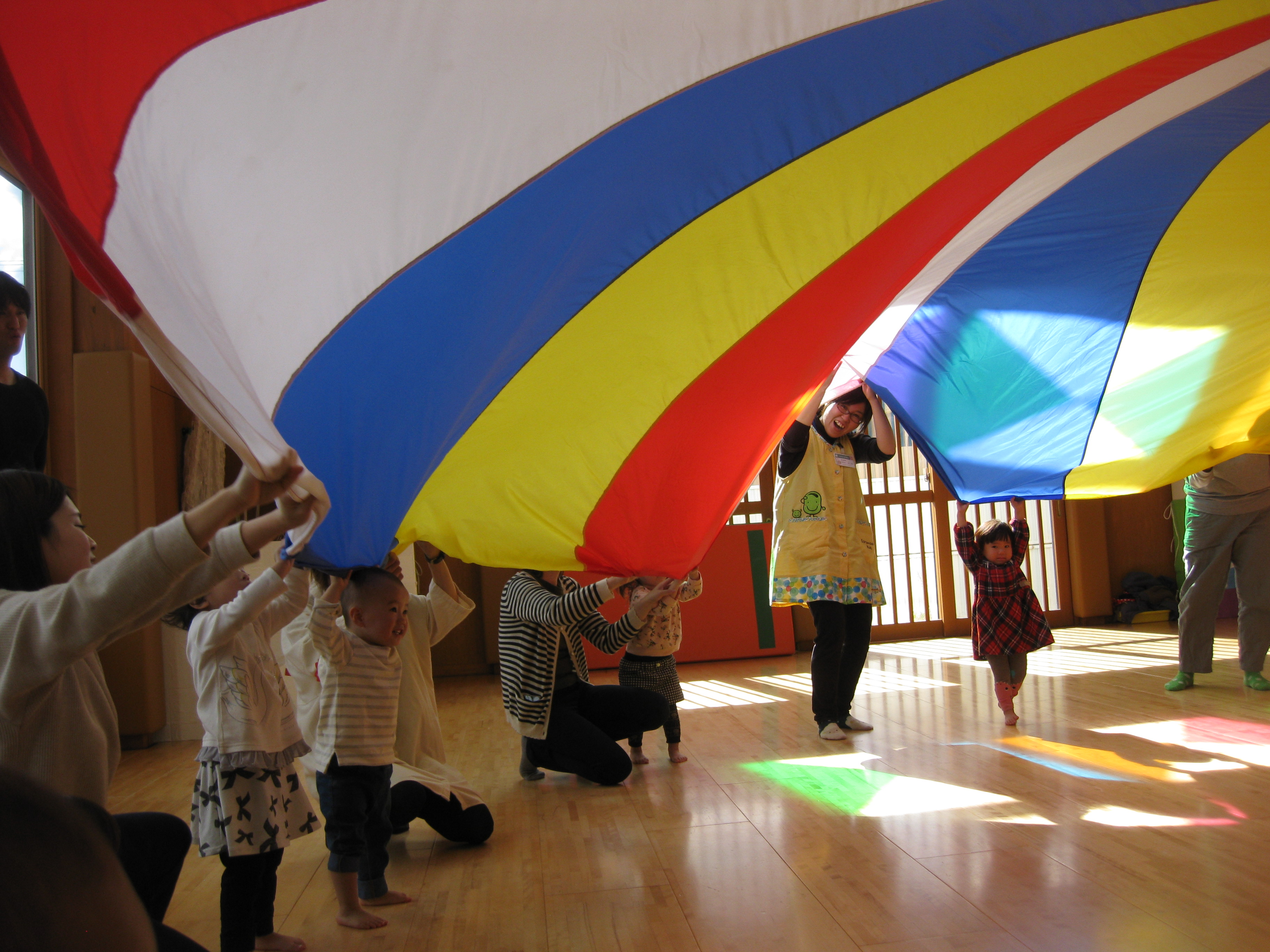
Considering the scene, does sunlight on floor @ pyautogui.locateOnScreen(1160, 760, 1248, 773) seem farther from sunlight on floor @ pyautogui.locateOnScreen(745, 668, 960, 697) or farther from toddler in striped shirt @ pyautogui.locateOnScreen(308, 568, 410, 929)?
toddler in striped shirt @ pyautogui.locateOnScreen(308, 568, 410, 929)

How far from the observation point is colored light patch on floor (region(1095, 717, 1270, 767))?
2.95 meters

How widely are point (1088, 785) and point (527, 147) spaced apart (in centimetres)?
242

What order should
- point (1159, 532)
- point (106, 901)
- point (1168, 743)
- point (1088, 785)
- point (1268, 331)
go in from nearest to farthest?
point (106, 901), point (1268, 331), point (1088, 785), point (1168, 743), point (1159, 532)

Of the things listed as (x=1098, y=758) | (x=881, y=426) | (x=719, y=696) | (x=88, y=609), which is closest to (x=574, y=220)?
(x=88, y=609)

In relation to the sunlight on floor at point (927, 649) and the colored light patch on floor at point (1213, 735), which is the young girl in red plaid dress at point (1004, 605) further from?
the sunlight on floor at point (927, 649)

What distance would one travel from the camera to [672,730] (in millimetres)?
3406

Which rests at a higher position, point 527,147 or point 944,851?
point 527,147

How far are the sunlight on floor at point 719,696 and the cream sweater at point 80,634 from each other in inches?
129

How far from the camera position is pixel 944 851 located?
7.20 ft

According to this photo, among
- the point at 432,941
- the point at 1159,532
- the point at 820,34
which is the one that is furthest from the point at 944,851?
the point at 1159,532

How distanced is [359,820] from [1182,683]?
144 inches

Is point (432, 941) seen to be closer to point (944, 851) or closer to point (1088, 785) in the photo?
point (944, 851)

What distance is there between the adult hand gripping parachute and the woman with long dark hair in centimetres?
10

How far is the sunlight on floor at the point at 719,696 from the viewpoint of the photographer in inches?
175
